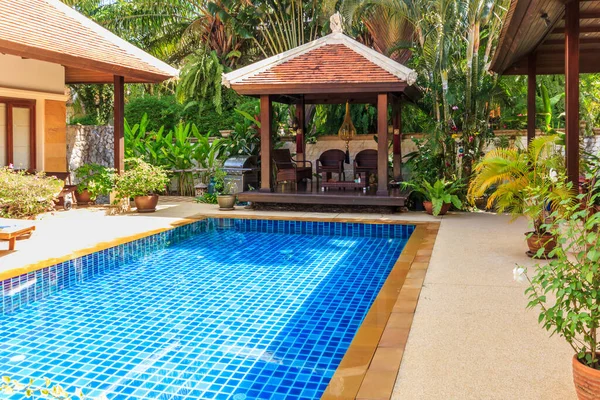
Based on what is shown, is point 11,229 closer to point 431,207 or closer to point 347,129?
point 431,207

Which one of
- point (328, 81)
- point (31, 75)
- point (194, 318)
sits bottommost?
point (194, 318)

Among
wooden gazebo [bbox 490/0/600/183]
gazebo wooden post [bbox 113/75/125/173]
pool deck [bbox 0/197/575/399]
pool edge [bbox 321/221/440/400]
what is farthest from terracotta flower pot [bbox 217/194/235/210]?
pool edge [bbox 321/221/440/400]

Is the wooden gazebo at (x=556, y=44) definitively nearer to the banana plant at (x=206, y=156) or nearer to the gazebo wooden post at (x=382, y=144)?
the gazebo wooden post at (x=382, y=144)

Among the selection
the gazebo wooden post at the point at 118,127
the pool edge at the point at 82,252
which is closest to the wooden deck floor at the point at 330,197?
the pool edge at the point at 82,252

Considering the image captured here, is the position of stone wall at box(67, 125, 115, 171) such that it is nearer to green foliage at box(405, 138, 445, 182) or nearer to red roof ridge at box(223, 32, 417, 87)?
red roof ridge at box(223, 32, 417, 87)

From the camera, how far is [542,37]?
955 centimetres

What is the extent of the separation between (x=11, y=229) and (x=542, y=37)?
8.56 metres

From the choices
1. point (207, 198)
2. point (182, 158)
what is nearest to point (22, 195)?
point (207, 198)

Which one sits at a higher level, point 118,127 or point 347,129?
point 347,129

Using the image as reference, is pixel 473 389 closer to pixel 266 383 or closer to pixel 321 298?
pixel 266 383

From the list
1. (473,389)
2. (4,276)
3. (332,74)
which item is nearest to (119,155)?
(332,74)

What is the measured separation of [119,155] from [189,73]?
7.84 meters

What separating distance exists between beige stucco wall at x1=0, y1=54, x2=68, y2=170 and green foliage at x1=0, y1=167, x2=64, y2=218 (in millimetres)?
2692

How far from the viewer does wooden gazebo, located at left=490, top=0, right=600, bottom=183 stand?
704 cm
